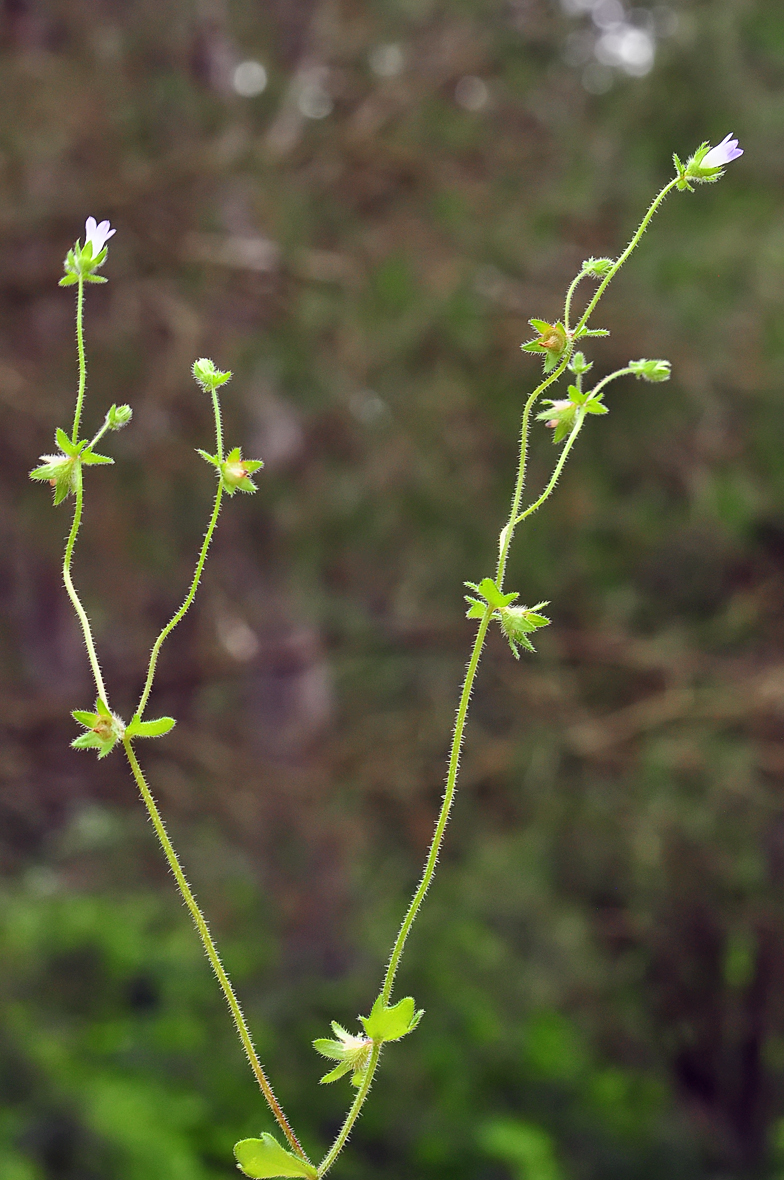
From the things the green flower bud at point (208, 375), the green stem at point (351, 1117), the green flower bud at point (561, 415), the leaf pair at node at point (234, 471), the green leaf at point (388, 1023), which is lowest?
the green stem at point (351, 1117)

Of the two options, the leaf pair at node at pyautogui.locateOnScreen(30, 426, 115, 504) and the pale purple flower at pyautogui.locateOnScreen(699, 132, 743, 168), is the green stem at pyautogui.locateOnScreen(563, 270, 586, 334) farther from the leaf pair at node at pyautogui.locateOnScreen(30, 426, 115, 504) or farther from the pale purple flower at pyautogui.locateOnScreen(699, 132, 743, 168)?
the leaf pair at node at pyautogui.locateOnScreen(30, 426, 115, 504)

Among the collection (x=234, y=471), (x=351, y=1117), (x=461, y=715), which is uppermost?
(x=234, y=471)

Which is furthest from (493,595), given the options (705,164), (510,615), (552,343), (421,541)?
(421,541)

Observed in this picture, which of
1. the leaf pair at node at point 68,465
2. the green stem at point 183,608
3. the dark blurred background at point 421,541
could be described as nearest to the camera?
the green stem at point 183,608

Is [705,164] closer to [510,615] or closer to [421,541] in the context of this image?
[510,615]

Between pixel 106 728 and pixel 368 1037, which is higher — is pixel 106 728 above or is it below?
above

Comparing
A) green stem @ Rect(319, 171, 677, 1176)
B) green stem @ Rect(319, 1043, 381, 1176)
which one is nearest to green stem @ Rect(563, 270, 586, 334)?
green stem @ Rect(319, 171, 677, 1176)

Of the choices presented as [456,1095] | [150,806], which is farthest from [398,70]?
[150,806]

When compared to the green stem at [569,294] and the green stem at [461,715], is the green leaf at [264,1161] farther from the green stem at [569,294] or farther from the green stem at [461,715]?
the green stem at [569,294]

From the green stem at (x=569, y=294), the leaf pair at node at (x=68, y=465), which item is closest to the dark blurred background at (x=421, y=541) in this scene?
the leaf pair at node at (x=68, y=465)
